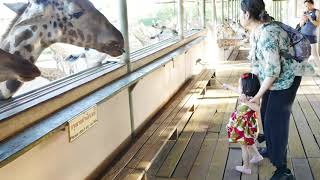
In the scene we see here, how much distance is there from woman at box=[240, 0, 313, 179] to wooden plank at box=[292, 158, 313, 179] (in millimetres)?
223

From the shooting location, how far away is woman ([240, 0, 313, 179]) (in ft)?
9.59

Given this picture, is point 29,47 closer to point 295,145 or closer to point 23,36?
point 23,36

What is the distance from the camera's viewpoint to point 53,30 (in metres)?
2.42

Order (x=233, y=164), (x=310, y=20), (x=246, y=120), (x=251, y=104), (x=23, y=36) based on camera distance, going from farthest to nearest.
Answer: (x=310, y=20)
(x=233, y=164)
(x=246, y=120)
(x=251, y=104)
(x=23, y=36)

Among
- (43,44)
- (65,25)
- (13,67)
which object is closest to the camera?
(13,67)

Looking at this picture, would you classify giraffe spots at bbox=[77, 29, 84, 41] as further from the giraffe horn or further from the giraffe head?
the giraffe horn

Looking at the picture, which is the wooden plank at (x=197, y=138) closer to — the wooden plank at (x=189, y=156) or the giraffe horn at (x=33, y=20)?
the wooden plank at (x=189, y=156)

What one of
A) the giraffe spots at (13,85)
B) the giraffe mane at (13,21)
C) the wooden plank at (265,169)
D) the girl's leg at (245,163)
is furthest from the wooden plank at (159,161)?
the giraffe mane at (13,21)

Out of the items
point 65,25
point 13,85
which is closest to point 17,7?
point 65,25

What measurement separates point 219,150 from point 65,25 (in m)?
2.08

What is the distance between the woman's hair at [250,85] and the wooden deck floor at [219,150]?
25.9 inches

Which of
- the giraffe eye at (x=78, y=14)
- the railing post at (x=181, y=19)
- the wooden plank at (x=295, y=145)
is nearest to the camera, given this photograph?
the giraffe eye at (x=78, y=14)

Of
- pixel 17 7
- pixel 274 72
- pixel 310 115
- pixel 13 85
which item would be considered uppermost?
pixel 17 7

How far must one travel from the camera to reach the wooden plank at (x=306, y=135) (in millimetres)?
3832
